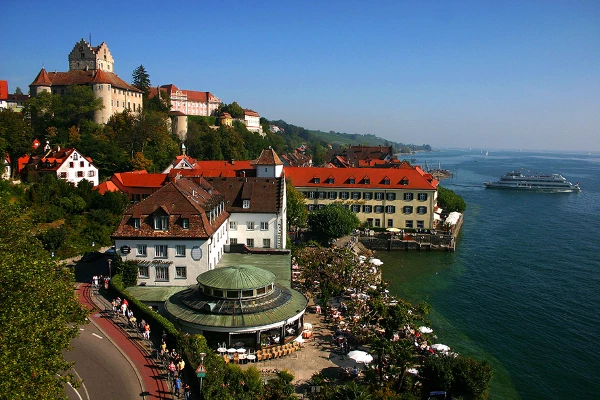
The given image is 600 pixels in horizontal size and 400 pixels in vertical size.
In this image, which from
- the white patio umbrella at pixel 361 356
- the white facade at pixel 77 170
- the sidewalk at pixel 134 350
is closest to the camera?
the sidewalk at pixel 134 350

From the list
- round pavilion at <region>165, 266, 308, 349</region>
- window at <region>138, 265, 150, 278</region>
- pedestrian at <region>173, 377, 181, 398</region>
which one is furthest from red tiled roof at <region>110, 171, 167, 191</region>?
pedestrian at <region>173, 377, 181, 398</region>

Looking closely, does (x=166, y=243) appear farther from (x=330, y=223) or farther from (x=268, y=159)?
(x=330, y=223)

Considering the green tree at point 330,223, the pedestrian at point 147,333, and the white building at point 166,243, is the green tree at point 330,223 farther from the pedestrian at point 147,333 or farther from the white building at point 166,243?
the pedestrian at point 147,333

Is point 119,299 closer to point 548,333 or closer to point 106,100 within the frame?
point 548,333

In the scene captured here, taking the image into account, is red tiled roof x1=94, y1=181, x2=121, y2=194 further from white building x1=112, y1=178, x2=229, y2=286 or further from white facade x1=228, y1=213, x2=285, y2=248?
white building x1=112, y1=178, x2=229, y2=286

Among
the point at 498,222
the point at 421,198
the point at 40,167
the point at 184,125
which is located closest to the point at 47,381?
the point at 40,167

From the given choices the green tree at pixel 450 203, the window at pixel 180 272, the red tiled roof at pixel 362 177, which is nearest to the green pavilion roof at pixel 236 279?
the window at pixel 180 272
